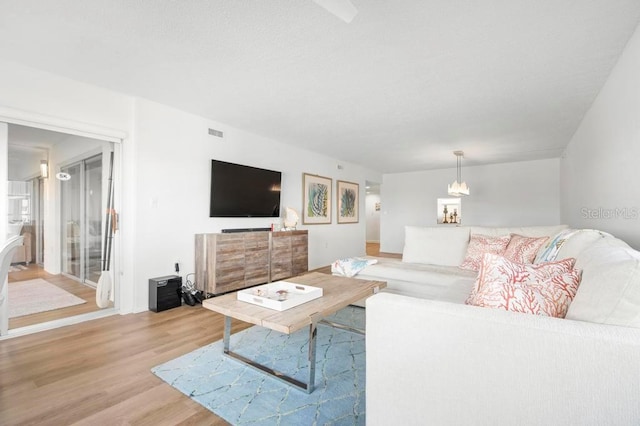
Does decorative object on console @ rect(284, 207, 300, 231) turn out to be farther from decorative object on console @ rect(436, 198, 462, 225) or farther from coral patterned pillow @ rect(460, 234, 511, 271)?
decorative object on console @ rect(436, 198, 462, 225)

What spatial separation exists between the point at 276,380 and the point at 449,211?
7.26m

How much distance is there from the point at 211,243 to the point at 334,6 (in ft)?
10.1

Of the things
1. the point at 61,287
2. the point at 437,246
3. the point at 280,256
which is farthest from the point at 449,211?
the point at 61,287

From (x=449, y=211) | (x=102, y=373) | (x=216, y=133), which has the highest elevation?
(x=216, y=133)

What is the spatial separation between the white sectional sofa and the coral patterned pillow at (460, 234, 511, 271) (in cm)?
208

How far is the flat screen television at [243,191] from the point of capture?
4297 mm

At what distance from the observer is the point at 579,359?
2.92ft

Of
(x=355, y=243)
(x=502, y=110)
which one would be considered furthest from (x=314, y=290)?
(x=355, y=243)

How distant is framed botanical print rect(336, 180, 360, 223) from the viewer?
703 centimetres

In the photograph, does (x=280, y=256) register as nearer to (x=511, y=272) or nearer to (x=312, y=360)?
(x=312, y=360)

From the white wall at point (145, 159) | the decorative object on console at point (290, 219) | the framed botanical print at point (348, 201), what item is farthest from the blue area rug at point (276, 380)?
the framed botanical print at point (348, 201)

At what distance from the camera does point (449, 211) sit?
8102 millimetres

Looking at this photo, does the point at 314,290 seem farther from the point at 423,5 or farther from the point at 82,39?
the point at 82,39

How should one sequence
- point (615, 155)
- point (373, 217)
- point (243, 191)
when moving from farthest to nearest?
point (373, 217) → point (243, 191) → point (615, 155)
